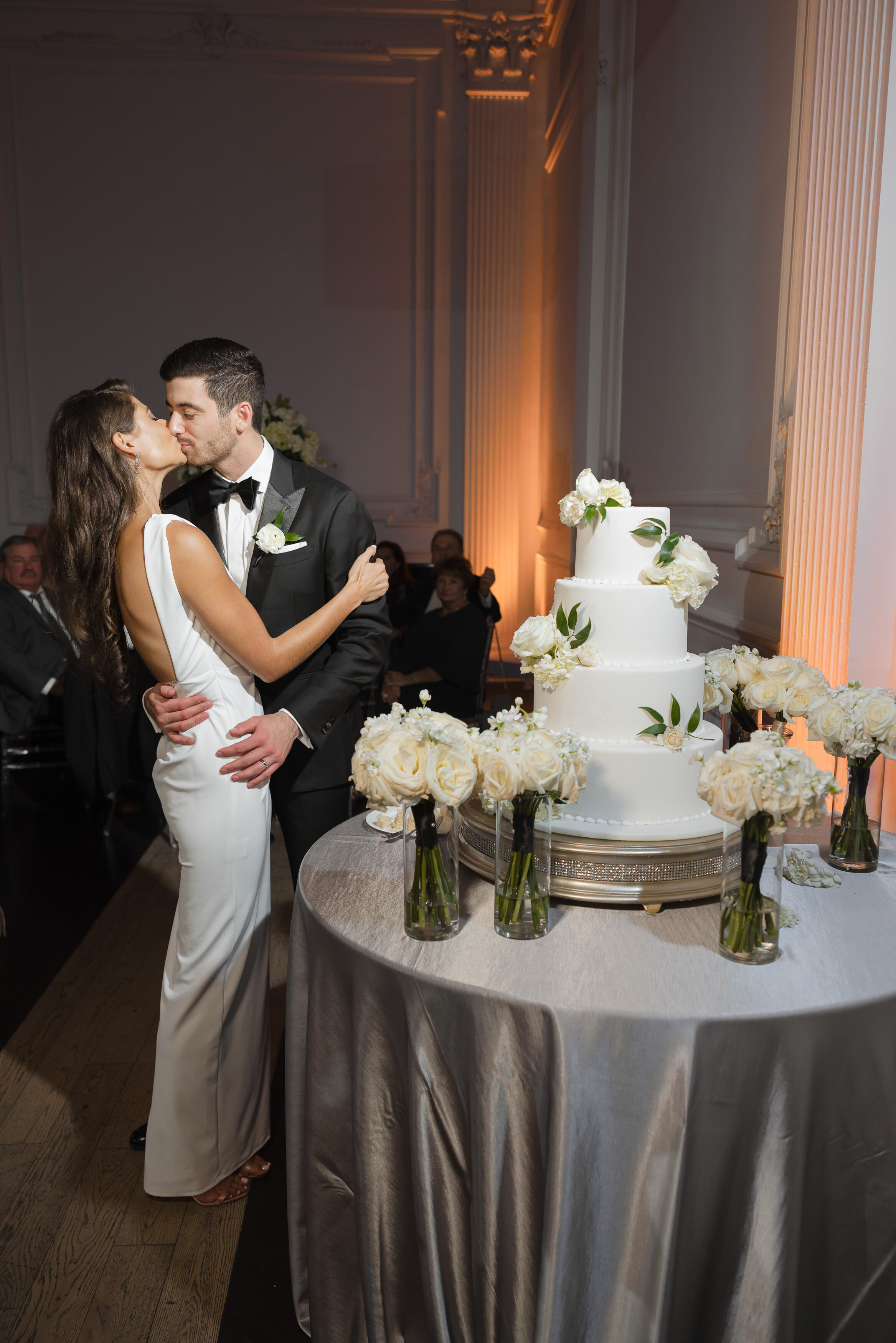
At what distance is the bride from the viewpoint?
6.57ft

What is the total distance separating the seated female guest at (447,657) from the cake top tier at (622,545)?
3.01 metres

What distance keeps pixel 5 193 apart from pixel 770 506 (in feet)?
24.9

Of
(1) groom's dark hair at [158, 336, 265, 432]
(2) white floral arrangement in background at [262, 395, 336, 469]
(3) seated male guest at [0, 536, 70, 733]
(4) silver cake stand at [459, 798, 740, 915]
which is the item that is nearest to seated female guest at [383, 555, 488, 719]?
(2) white floral arrangement in background at [262, 395, 336, 469]

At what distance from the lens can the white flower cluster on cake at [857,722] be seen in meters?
1.82

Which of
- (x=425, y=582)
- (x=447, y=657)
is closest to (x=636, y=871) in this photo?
(x=447, y=657)

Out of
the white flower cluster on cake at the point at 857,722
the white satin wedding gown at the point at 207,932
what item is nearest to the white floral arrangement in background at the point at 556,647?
the white flower cluster on cake at the point at 857,722

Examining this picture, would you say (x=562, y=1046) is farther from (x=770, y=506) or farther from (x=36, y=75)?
(x=36, y=75)

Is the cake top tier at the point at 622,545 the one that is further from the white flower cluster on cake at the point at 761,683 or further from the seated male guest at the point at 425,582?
the seated male guest at the point at 425,582

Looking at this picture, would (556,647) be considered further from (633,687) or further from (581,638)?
(633,687)

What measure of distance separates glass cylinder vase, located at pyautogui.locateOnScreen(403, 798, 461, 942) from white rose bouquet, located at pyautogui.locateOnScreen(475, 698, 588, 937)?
81mm

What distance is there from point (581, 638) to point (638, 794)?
31 cm

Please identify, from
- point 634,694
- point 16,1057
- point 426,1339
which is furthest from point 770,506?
point 16,1057

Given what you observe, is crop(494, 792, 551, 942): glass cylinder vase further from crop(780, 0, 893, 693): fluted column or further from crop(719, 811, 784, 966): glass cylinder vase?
crop(780, 0, 893, 693): fluted column

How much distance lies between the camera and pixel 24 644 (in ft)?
16.8
